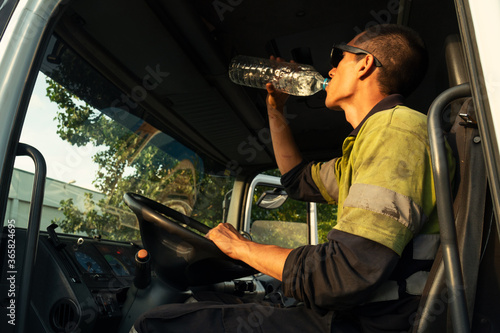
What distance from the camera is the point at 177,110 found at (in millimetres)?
2588

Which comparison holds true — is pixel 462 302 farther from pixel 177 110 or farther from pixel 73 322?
pixel 177 110

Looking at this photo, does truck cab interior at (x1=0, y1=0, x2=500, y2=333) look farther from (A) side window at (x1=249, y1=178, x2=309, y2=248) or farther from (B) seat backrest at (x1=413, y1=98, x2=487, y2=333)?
(A) side window at (x1=249, y1=178, x2=309, y2=248)

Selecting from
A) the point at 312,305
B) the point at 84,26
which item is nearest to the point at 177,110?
the point at 84,26

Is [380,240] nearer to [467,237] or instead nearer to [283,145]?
[467,237]

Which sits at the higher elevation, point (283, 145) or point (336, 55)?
point (336, 55)

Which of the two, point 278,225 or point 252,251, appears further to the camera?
point 278,225

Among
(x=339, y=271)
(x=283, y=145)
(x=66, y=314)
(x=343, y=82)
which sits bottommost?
(x=66, y=314)

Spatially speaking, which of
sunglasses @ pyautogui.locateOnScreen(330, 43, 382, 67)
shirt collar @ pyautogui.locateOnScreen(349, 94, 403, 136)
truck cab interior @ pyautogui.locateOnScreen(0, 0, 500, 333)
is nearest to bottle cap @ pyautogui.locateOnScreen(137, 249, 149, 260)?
truck cab interior @ pyautogui.locateOnScreen(0, 0, 500, 333)

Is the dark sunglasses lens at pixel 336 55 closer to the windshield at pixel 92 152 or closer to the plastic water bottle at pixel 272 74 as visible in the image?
the plastic water bottle at pixel 272 74

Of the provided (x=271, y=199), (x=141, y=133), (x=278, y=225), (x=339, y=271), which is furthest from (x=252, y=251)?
(x=278, y=225)

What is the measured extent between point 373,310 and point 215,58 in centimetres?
140

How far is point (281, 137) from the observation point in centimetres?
221

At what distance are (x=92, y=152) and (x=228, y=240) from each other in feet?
3.10

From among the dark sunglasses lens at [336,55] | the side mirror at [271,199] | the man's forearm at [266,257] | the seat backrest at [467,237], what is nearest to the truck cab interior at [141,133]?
the seat backrest at [467,237]
